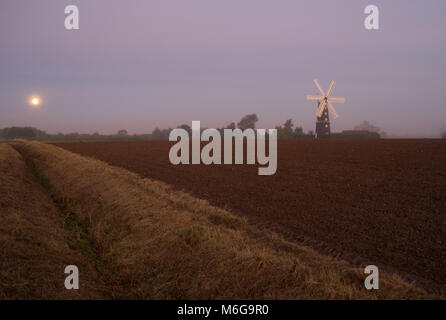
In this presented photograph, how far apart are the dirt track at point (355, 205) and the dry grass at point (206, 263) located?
112 cm

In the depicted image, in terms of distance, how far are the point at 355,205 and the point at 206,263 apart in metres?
7.22

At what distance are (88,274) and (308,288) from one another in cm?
410

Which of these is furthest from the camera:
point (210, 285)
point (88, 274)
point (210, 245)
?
point (210, 245)

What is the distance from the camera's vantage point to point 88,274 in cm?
534

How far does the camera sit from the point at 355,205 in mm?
10188

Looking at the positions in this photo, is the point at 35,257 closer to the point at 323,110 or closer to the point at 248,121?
the point at 323,110

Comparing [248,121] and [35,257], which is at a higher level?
[248,121]

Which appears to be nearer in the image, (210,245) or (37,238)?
(210,245)

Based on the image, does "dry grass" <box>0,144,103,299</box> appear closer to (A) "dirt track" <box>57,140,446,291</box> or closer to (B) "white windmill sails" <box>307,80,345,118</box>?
(A) "dirt track" <box>57,140,446,291</box>


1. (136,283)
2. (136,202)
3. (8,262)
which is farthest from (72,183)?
(136,283)

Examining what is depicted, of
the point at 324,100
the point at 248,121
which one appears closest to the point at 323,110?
the point at 324,100

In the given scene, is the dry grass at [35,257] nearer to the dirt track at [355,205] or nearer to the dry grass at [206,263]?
the dry grass at [206,263]
